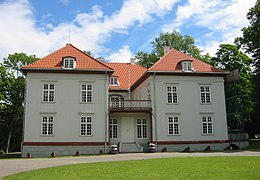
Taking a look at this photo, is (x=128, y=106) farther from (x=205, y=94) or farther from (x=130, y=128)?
(x=205, y=94)

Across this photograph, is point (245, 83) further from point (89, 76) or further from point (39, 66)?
point (39, 66)

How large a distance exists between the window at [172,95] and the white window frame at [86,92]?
7.02m

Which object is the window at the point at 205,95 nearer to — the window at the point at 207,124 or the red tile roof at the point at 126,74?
the window at the point at 207,124

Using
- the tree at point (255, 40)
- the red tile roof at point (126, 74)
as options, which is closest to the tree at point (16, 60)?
the red tile roof at point (126, 74)

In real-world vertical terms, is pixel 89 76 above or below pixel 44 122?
above

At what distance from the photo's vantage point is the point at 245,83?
116 ft

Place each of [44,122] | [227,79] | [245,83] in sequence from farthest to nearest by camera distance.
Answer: [245,83] → [227,79] → [44,122]

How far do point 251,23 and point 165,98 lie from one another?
1360 centimetres

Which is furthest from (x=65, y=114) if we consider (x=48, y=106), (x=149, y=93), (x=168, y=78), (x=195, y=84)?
(x=195, y=84)

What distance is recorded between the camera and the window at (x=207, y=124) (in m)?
28.2

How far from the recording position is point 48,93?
2662 centimetres

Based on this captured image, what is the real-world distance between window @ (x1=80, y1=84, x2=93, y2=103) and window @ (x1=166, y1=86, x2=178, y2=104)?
709 centimetres

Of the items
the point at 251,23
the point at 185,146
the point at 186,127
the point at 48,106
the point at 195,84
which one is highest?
the point at 251,23

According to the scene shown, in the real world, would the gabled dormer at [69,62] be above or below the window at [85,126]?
above
